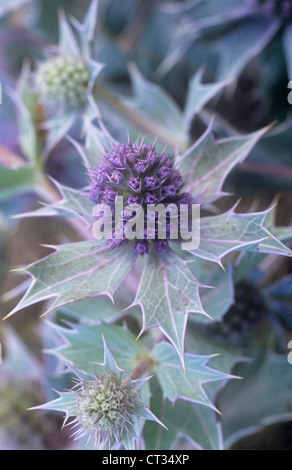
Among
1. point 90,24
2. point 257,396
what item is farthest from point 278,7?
point 257,396

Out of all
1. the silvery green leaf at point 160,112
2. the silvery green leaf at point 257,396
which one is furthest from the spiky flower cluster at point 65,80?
the silvery green leaf at point 257,396

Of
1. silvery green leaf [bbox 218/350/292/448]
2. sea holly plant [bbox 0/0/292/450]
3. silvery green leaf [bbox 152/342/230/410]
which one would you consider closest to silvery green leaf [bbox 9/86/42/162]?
sea holly plant [bbox 0/0/292/450]

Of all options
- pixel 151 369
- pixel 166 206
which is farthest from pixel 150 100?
pixel 151 369

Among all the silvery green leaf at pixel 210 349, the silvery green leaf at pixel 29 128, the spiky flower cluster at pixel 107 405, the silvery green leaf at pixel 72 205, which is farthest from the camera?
the silvery green leaf at pixel 29 128

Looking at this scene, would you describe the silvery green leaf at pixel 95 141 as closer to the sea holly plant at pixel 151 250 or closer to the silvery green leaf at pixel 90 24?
the sea holly plant at pixel 151 250

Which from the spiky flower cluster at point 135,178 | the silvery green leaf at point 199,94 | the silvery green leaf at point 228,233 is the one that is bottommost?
the silvery green leaf at point 228,233

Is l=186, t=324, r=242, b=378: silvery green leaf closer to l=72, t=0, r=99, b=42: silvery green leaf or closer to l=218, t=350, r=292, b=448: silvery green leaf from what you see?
l=218, t=350, r=292, b=448: silvery green leaf

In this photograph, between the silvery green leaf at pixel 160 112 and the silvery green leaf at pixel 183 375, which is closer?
the silvery green leaf at pixel 183 375
